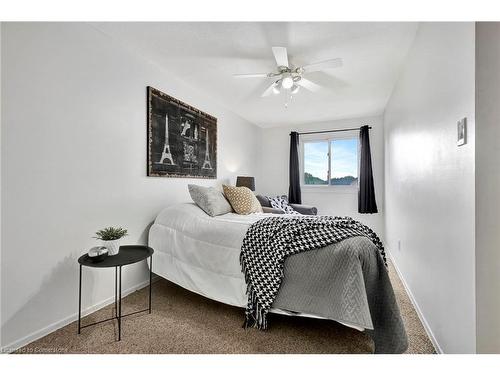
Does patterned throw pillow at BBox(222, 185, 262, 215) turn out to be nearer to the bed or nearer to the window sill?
the bed

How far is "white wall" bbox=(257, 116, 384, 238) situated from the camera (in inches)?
158

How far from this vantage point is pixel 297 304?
1.45 meters

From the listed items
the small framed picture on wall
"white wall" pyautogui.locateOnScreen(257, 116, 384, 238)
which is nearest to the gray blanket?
the small framed picture on wall

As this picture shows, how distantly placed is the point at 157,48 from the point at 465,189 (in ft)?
7.97

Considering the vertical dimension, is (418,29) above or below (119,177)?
above

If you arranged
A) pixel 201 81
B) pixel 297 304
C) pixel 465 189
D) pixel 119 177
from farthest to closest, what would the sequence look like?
pixel 201 81, pixel 119 177, pixel 297 304, pixel 465 189

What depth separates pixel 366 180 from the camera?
3953 millimetres

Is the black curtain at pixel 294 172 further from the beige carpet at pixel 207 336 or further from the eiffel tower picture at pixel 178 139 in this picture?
the beige carpet at pixel 207 336

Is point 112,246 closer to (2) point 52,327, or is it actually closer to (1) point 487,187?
(2) point 52,327

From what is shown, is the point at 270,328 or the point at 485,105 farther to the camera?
the point at 270,328

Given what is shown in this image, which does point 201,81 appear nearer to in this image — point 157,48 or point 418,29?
point 157,48

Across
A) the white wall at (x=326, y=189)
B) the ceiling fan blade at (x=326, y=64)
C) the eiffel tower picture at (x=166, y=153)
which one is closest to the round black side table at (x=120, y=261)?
the eiffel tower picture at (x=166, y=153)

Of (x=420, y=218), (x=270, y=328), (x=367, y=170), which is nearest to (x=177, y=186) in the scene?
(x=270, y=328)

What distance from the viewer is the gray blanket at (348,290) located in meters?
1.28
